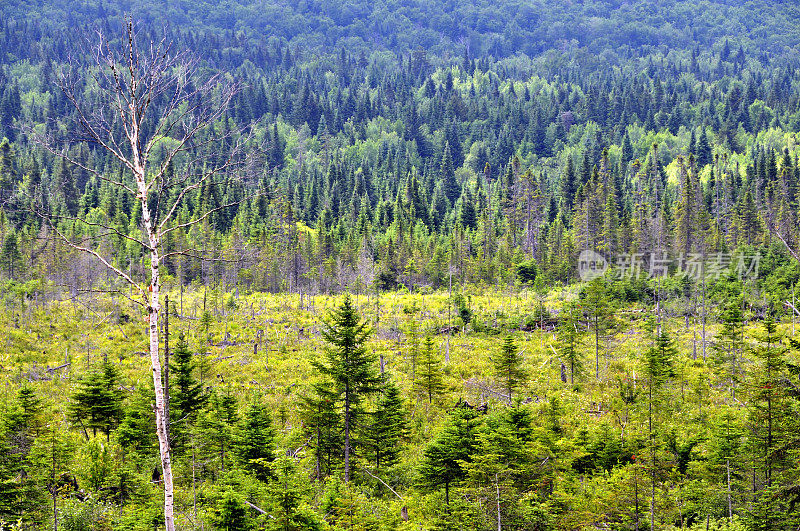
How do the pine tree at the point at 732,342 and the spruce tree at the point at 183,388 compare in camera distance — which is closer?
the spruce tree at the point at 183,388

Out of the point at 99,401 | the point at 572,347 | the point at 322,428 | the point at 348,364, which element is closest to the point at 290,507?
the point at 348,364

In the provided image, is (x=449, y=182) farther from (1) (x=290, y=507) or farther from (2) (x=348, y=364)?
(1) (x=290, y=507)

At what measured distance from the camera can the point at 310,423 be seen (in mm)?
28734

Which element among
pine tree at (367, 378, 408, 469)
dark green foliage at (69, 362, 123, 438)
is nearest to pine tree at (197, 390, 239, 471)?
dark green foliage at (69, 362, 123, 438)

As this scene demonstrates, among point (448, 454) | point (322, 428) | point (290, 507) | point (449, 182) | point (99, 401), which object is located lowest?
point (322, 428)

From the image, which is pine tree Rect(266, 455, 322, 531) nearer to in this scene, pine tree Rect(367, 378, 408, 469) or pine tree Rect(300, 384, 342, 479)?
Answer: pine tree Rect(300, 384, 342, 479)

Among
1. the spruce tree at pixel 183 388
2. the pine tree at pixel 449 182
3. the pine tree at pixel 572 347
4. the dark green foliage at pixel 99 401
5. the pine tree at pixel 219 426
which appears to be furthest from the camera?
the pine tree at pixel 449 182

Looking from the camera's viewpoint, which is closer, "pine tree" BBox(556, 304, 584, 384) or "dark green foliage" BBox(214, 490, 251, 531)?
"dark green foliage" BBox(214, 490, 251, 531)

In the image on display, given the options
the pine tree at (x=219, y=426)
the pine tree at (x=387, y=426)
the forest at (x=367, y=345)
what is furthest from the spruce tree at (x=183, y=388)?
the pine tree at (x=387, y=426)

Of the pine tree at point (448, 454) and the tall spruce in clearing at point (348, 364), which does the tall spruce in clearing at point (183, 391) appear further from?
the pine tree at point (448, 454)

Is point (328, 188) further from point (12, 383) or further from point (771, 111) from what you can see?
point (771, 111)

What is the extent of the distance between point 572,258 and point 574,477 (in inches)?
2353

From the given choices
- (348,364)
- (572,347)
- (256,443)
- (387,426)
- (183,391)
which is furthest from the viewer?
(572,347)

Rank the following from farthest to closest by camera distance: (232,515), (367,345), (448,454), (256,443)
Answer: (367,345) < (256,443) < (448,454) < (232,515)
